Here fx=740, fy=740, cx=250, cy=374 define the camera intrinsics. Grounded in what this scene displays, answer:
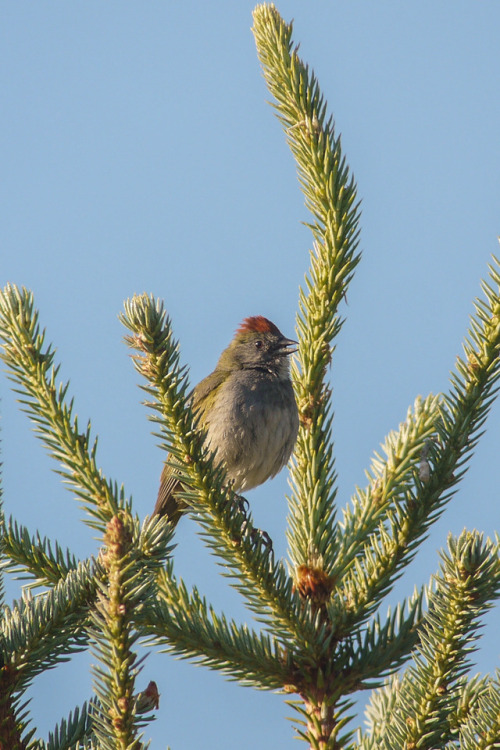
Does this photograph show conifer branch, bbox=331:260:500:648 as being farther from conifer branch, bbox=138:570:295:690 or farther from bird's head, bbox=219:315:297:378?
bird's head, bbox=219:315:297:378

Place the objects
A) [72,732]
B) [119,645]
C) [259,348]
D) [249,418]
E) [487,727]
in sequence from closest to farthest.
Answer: [119,645] → [487,727] → [72,732] → [249,418] → [259,348]

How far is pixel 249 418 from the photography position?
16.6 feet

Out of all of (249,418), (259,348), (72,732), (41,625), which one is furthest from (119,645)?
(259,348)

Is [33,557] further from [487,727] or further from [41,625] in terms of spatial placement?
[487,727]

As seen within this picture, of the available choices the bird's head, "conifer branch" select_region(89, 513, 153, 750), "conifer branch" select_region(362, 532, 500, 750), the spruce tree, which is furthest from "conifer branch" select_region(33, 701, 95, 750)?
the bird's head

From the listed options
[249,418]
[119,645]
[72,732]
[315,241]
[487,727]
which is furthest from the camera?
[249,418]

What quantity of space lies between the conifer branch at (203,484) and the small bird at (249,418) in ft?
7.61

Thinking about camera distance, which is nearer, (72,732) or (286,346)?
(72,732)

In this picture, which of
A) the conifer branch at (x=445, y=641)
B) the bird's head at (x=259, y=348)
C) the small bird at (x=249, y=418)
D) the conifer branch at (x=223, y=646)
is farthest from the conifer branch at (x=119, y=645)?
the bird's head at (x=259, y=348)

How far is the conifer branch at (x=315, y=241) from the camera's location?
2.40 meters

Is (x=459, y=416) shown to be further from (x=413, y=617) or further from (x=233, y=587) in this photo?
(x=233, y=587)

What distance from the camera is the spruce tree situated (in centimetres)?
190

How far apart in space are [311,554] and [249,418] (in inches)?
111

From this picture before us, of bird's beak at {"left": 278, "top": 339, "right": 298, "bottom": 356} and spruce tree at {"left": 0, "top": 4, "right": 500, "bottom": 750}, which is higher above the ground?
bird's beak at {"left": 278, "top": 339, "right": 298, "bottom": 356}
